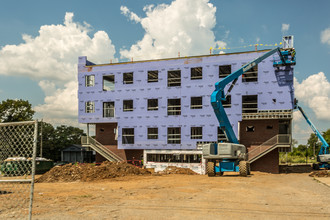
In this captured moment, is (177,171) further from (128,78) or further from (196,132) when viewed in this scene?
(128,78)

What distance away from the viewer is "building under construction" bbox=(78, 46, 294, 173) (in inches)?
1312

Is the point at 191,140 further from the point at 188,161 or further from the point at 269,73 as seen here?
the point at 269,73

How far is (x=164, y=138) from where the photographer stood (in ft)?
120

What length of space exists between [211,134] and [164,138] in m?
5.41

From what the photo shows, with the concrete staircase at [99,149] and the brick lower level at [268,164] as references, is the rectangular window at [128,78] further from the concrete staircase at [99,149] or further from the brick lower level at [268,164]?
the brick lower level at [268,164]

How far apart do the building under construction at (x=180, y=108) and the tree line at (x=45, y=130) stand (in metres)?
8.17

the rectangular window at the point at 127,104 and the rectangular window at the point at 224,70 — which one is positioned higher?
the rectangular window at the point at 224,70

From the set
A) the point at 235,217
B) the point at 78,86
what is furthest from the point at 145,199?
the point at 78,86

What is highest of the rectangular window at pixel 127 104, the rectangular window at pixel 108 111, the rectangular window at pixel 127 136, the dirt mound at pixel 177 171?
the rectangular window at pixel 127 104

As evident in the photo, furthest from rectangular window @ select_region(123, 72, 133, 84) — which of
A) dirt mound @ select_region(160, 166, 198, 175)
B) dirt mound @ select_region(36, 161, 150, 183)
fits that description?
dirt mound @ select_region(36, 161, 150, 183)

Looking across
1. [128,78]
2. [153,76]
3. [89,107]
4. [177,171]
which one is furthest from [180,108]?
[89,107]

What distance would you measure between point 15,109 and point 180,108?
96.2 feet

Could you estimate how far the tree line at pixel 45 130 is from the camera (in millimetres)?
50969

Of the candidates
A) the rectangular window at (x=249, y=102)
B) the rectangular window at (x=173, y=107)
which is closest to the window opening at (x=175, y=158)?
the rectangular window at (x=173, y=107)
